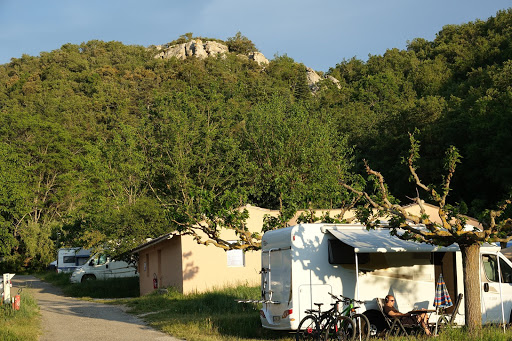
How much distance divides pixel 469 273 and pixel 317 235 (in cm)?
289

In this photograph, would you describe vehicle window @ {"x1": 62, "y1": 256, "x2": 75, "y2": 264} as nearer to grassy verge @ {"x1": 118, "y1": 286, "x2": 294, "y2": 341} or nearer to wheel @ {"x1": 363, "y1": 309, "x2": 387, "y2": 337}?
grassy verge @ {"x1": 118, "y1": 286, "x2": 294, "y2": 341}

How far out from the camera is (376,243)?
12.3m

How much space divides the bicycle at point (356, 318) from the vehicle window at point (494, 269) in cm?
295

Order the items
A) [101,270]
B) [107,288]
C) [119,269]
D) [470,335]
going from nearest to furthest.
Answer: [470,335]
[107,288]
[101,270]
[119,269]

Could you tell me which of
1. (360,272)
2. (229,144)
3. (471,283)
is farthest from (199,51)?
(471,283)

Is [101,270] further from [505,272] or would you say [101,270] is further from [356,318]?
[505,272]

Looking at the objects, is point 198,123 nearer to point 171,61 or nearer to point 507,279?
point 507,279

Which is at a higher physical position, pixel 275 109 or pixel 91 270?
pixel 275 109

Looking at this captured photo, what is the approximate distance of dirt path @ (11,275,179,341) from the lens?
14187mm

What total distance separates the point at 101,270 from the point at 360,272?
24546 mm

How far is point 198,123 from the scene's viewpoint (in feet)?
140

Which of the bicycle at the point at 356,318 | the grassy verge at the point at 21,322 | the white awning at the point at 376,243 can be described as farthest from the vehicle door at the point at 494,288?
the grassy verge at the point at 21,322

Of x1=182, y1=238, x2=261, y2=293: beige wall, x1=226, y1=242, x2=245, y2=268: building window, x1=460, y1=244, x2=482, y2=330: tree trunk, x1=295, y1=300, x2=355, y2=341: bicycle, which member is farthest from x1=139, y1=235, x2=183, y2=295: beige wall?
x1=460, y1=244, x2=482, y2=330: tree trunk

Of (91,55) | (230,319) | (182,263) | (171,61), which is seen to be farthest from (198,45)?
(230,319)
